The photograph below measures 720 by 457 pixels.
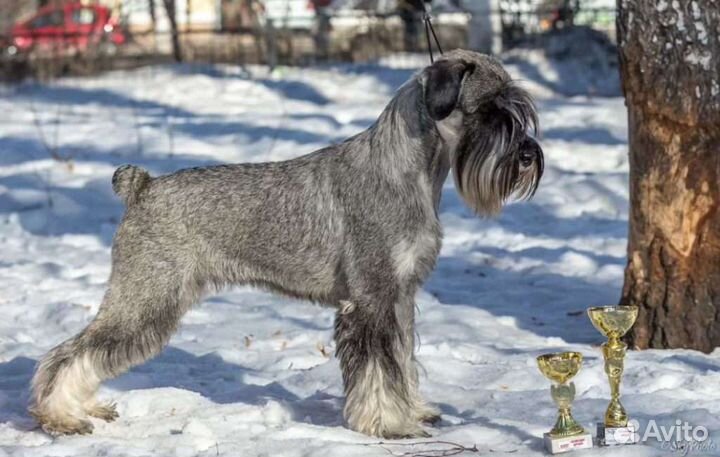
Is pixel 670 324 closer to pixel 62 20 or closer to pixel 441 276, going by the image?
pixel 441 276

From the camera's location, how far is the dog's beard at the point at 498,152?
16.3 feet

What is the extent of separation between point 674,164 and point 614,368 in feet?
6.43

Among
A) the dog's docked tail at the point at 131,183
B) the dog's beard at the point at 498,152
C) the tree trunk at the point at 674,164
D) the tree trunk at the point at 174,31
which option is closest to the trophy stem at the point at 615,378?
the dog's beard at the point at 498,152

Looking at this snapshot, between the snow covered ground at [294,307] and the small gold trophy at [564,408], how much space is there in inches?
3.3

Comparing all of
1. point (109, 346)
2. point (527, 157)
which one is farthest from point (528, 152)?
point (109, 346)

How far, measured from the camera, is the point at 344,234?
209 inches

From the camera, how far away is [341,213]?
5336 mm

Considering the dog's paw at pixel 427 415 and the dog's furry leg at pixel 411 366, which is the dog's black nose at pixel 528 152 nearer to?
the dog's furry leg at pixel 411 366

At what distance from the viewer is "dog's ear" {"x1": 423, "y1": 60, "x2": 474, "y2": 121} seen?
197 inches

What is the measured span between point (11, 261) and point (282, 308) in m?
2.37

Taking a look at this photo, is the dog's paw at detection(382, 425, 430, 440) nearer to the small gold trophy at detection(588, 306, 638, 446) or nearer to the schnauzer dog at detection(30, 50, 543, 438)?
the schnauzer dog at detection(30, 50, 543, 438)

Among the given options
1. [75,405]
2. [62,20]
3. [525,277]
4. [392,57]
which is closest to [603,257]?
[525,277]

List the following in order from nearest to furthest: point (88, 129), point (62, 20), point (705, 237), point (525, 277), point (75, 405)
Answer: point (75, 405)
point (705, 237)
point (525, 277)
point (88, 129)
point (62, 20)

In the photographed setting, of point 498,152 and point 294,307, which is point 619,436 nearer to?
point 498,152
